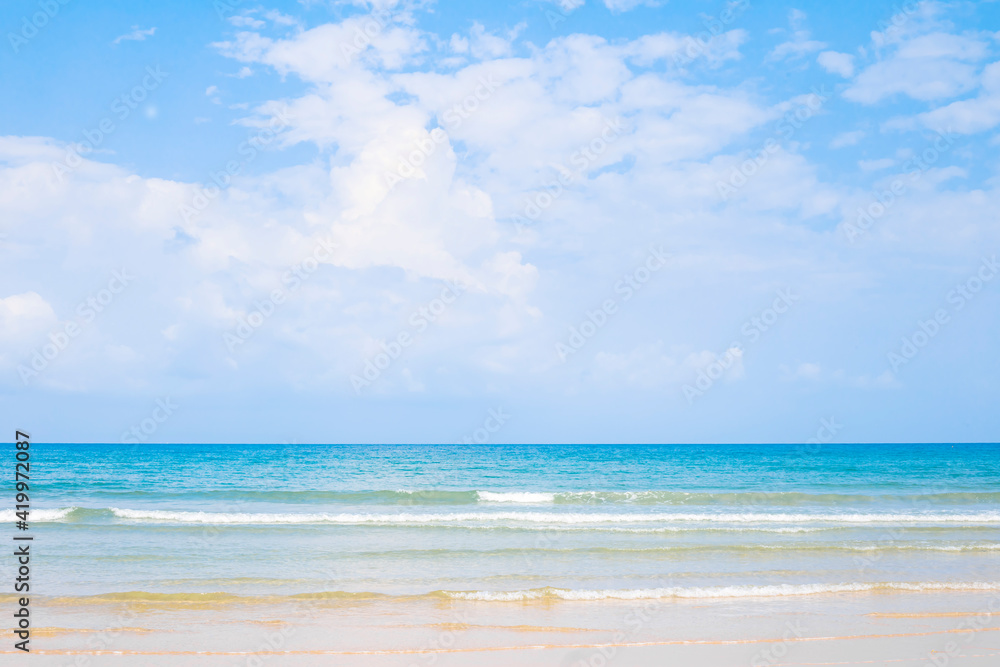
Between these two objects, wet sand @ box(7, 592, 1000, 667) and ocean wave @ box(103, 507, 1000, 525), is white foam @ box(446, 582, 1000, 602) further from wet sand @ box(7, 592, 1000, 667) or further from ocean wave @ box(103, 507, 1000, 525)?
ocean wave @ box(103, 507, 1000, 525)

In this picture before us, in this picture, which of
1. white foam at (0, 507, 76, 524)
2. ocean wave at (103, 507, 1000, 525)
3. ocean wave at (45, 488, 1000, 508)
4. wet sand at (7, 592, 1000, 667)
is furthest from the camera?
ocean wave at (45, 488, 1000, 508)

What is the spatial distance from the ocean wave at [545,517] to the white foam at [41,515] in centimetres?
130

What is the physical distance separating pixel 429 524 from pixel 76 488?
1790cm

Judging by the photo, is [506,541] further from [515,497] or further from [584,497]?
[515,497]

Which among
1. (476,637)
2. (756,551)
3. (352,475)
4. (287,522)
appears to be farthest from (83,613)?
(352,475)

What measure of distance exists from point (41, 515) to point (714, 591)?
18596 millimetres

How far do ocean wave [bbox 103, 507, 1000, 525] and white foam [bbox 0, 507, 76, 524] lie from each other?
1.30 meters

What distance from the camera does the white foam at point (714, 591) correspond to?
36.0ft

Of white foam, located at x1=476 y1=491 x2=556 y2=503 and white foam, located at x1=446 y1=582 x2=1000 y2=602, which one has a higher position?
white foam, located at x1=446 y1=582 x2=1000 y2=602

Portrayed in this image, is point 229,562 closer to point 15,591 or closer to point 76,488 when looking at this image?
point 15,591

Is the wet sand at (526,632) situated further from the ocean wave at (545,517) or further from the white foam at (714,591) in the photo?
the ocean wave at (545,517)

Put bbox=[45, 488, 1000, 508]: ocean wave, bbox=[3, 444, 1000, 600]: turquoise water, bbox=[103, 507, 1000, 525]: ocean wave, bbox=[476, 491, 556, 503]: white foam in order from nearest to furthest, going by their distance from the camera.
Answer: bbox=[3, 444, 1000, 600]: turquoise water → bbox=[103, 507, 1000, 525]: ocean wave → bbox=[45, 488, 1000, 508]: ocean wave → bbox=[476, 491, 556, 503]: white foam

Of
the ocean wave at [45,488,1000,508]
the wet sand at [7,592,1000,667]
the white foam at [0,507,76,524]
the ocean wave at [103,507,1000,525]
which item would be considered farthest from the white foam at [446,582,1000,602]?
the white foam at [0,507,76,524]

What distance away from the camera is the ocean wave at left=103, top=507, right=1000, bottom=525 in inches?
790
